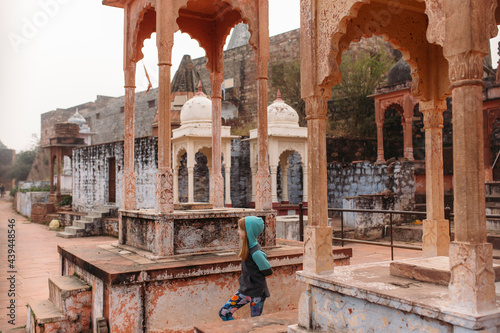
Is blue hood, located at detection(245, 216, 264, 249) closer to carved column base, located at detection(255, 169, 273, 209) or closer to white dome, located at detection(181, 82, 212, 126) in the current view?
carved column base, located at detection(255, 169, 273, 209)

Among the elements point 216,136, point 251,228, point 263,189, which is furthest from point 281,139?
point 251,228

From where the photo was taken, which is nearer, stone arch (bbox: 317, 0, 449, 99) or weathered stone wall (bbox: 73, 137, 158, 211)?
stone arch (bbox: 317, 0, 449, 99)

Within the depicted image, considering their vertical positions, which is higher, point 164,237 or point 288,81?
point 288,81

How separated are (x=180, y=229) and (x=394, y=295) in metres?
3.16

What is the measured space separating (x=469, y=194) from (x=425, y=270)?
3.29 feet

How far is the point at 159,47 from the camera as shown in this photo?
558 cm

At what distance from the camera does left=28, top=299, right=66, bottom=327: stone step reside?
14.9 feet

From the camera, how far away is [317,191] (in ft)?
11.9

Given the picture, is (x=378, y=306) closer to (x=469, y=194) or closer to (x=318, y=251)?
(x=318, y=251)

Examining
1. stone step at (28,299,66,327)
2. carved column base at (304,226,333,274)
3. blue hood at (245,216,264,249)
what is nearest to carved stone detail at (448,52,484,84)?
carved column base at (304,226,333,274)

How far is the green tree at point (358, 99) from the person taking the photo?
19.6 meters

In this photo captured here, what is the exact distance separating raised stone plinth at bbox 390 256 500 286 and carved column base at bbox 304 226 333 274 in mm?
521

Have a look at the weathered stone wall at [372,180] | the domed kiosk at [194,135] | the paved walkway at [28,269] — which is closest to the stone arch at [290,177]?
the weathered stone wall at [372,180]

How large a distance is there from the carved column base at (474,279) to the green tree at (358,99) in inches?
672
